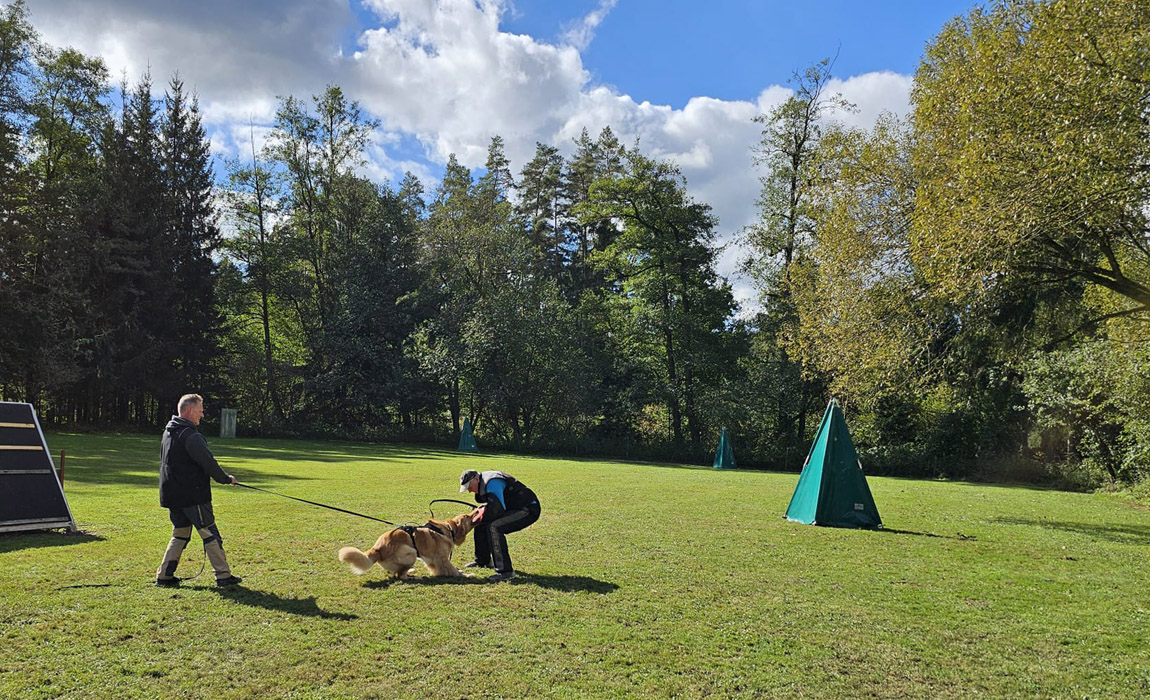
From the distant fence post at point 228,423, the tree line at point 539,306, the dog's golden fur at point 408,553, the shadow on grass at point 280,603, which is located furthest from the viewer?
the distant fence post at point 228,423

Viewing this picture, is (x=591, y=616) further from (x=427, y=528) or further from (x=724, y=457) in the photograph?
(x=724, y=457)

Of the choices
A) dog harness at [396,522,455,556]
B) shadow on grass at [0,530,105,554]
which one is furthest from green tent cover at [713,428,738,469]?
shadow on grass at [0,530,105,554]

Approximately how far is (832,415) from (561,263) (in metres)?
41.4

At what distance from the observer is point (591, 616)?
627 cm

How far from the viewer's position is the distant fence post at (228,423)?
36594 mm

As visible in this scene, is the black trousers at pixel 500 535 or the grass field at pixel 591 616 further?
the black trousers at pixel 500 535

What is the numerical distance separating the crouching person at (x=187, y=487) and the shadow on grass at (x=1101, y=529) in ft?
47.3

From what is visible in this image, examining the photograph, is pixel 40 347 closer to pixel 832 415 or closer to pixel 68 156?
pixel 68 156

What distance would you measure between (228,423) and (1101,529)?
1485 inches

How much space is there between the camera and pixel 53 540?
8789 millimetres

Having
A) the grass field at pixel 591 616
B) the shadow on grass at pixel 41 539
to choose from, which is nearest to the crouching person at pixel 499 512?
the grass field at pixel 591 616

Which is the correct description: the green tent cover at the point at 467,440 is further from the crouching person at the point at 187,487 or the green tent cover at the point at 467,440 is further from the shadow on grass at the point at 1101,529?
the crouching person at the point at 187,487

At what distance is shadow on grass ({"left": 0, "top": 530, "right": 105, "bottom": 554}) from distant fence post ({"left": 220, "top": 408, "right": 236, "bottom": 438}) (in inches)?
1173

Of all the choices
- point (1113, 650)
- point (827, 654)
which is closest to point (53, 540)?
point (827, 654)
